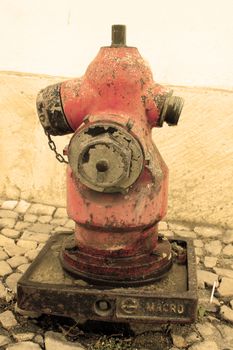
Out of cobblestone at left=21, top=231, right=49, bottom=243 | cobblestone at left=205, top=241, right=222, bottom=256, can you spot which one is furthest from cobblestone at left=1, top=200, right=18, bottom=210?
cobblestone at left=205, top=241, right=222, bottom=256

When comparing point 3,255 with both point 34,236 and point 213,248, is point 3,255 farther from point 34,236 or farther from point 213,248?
point 213,248

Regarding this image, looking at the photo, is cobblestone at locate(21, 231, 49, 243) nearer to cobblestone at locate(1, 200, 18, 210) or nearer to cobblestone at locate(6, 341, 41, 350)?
cobblestone at locate(1, 200, 18, 210)

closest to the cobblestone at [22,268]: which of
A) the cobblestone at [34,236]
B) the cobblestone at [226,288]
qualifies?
the cobblestone at [34,236]

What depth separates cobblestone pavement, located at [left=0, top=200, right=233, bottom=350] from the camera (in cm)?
218

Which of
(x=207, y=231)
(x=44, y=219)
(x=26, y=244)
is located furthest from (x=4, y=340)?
(x=207, y=231)

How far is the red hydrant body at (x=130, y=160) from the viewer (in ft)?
6.78

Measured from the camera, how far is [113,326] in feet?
7.36

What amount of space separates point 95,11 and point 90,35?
0.16 metres

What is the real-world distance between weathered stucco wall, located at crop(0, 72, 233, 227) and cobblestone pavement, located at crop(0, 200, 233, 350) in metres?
0.27

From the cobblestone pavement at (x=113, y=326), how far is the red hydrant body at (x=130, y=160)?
0.84 feet

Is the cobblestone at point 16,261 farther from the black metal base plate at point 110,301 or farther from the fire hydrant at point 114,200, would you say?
the black metal base plate at point 110,301

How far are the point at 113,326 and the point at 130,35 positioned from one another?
80.0 inches

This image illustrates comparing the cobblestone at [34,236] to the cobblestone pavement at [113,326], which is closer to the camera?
the cobblestone pavement at [113,326]

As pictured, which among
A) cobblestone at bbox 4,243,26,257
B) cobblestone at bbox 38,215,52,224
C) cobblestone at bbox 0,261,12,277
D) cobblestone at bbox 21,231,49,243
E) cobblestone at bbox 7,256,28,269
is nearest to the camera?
cobblestone at bbox 0,261,12,277
